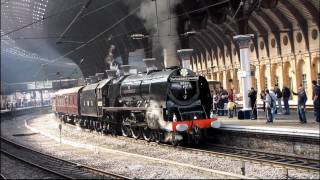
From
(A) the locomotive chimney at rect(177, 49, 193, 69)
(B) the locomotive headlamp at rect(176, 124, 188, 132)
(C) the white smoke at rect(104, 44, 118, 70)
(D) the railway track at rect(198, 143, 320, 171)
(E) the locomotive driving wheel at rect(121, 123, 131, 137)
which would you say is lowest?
(D) the railway track at rect(198, 143, 320, 171)

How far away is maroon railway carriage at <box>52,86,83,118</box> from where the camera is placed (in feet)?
101

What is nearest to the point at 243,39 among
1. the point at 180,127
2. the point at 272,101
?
the point at 272,101

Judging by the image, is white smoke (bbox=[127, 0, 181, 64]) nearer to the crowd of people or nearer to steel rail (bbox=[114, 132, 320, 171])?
the crowd of people

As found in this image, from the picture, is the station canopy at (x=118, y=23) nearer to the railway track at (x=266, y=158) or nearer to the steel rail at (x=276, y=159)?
the railway track at (x=266, y=158)

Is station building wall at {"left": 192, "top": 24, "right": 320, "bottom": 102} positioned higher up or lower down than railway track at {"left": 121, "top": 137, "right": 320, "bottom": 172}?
higher up

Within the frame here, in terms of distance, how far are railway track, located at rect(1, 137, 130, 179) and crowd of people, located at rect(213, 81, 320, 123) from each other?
791 centimetres

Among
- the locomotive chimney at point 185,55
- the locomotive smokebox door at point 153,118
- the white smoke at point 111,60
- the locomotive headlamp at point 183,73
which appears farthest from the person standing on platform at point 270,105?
the white smoke at point 111,60

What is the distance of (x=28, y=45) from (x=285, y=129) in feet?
190

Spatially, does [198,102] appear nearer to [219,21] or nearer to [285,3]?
[219,21]

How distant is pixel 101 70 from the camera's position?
2217 inches

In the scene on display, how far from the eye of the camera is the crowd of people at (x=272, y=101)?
54.4ft

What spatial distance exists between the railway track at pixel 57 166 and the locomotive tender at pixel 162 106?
3801 mm

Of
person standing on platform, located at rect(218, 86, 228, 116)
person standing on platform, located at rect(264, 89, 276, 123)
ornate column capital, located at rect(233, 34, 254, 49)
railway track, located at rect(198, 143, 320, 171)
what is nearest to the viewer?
railway track, located at rect(198, 143, 320, 171)

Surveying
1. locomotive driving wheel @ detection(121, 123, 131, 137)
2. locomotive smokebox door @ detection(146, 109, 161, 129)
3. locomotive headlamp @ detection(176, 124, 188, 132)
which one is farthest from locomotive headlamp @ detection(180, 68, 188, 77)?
locomotive driving wheel @ detection(121, 123, 131, 137)
